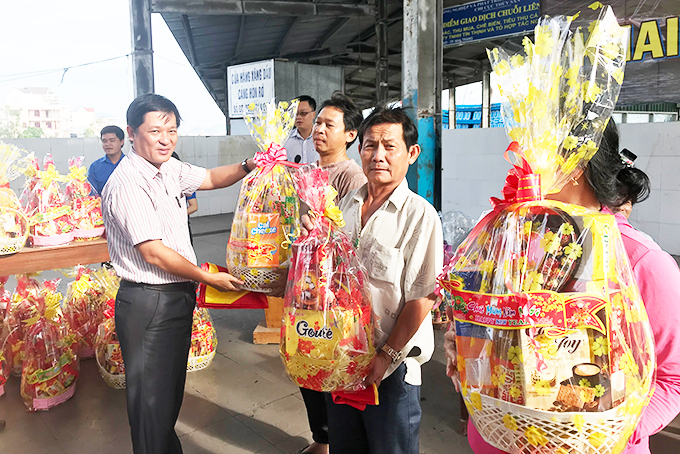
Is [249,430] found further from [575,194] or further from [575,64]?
[575,64]

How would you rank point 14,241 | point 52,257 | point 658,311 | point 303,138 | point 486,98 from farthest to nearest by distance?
point 486,98, point 303,138, point 52,257, point 14,241, point 658,311

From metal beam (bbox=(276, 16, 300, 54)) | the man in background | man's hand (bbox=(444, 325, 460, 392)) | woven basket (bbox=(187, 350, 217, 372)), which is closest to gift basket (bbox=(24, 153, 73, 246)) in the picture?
woven basket (bbox=(187, 350, 217, 372))

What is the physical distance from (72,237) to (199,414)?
4.02 ft

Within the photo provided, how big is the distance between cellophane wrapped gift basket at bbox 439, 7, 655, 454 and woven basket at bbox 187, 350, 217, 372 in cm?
259

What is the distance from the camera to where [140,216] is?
1729 mm

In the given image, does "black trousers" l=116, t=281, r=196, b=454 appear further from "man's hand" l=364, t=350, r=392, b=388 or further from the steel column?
the steel column

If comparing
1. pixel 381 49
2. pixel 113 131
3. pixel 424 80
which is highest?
pixel 381 49

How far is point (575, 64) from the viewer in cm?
94

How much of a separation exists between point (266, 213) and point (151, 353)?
2.39 ft

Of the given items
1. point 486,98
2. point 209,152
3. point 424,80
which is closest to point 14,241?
point 424,80

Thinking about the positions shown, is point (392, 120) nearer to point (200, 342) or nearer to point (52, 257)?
point (52, 257)

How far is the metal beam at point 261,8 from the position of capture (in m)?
6.21

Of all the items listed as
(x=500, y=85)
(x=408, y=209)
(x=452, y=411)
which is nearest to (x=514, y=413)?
(x=500, y=85)

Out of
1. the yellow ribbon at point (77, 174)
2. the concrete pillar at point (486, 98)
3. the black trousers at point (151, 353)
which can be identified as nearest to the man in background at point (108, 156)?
the yellow ribbon at point (77, 174)
